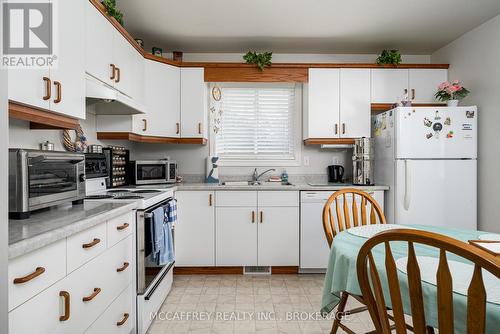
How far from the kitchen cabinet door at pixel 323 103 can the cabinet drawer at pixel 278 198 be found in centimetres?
76

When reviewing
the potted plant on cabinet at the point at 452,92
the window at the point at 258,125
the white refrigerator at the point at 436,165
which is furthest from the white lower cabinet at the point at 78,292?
the potted plant on cabinet at the point at 452,92

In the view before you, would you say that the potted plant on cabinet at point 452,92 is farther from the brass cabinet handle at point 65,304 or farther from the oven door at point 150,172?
the brass cabinet handle at point 65,304

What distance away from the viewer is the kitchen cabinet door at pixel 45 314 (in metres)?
0.94

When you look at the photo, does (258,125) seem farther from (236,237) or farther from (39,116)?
(39,116)

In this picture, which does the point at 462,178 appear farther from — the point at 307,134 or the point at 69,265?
the point at 69,265

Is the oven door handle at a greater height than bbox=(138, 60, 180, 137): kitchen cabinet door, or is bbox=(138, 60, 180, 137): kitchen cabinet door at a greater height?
bbox=(138, 60, 180, 137): kitchen cabinet door

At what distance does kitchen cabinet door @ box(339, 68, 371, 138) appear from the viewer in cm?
336

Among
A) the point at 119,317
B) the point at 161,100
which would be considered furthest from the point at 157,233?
the point at 161,100

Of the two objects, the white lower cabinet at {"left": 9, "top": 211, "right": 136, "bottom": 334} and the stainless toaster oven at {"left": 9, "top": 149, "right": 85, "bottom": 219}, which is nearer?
the white lower cabinet at {"left": 9, "top": 211, "right": 136, "bottom": 334}

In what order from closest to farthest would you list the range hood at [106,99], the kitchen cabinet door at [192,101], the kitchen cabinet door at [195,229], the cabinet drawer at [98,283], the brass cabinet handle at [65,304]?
the brass cabinet handle at [65,304]
the cabinet drawer at [98,283]
the range hood at [106,99]
the kitchen cabinet door at [195,229]
the kitchen cabinet door at [192,101]

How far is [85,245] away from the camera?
1331mm

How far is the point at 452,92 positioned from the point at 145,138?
319cm

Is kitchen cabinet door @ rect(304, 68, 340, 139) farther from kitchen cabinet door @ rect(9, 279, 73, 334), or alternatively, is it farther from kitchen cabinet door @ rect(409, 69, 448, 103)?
kitchen cabinet door @ rect(9, 279, 73, 334)

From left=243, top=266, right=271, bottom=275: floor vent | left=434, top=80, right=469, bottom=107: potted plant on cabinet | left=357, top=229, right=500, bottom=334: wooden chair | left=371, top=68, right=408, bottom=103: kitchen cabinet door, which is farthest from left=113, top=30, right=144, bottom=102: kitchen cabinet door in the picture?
left=434, top=80, right=469, bottom=107: potted plant on cabinet
